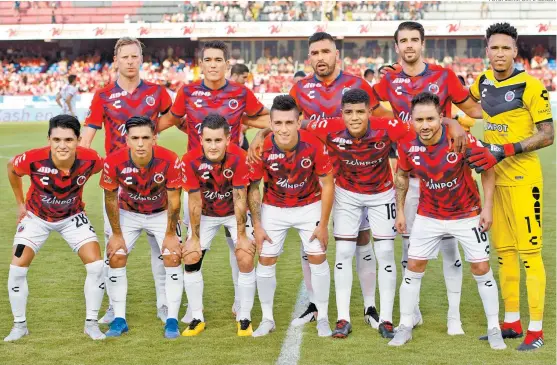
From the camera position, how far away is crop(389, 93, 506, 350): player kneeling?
6.34 meters

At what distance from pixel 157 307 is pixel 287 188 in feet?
5.48

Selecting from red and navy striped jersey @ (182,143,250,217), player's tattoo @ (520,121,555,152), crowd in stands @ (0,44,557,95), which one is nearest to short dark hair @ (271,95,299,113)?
red and navy striped jersey @ (182,143,250,217)

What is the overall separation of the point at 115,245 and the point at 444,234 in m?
2.65

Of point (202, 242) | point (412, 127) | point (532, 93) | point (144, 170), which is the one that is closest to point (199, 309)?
point (202, 242)

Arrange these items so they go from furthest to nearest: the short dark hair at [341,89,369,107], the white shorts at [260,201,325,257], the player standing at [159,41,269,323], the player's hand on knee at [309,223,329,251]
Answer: the player standing at [159,41,269,323]
the white shorts at [260,201,325,257]
the player's hand on knee at [309,223,329,251]
the short dark hair at [341,89,369,107]

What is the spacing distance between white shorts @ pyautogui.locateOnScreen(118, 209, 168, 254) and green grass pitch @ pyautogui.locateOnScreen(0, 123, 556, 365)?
2.51 feet

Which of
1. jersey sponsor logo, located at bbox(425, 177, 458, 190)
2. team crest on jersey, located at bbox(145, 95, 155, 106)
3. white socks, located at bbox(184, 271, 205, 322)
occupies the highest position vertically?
team crest on jersey, located at bbox(145, 95, 155, 106)

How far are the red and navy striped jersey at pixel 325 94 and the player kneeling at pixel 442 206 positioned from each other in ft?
2.77

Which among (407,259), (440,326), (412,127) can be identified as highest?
(412,127)

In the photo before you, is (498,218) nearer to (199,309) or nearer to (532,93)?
(532,93)

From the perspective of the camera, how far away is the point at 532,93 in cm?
641

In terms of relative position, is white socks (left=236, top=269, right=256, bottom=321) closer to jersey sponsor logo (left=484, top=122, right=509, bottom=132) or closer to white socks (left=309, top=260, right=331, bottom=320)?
white socks (left=309, top=260, right=331, bottom=320)

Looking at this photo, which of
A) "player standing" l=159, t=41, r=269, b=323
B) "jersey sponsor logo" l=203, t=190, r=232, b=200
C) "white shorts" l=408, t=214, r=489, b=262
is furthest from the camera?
"player standing" l=159, t=41, r=269, b=323

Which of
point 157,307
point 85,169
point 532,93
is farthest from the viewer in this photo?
point 157,307
